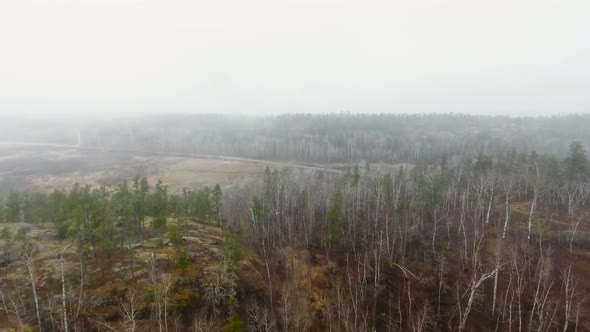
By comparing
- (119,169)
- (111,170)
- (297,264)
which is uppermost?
(119,169)

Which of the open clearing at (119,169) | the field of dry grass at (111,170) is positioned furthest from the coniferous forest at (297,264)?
the field of dry grass at (111,170)

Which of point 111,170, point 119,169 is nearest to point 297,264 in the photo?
point 111,170

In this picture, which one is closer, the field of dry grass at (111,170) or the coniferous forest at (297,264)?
the coniferous forest at (297,264)

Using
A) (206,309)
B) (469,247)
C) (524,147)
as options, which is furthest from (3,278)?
(524,147)

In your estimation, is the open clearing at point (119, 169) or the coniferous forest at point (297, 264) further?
the open clearing at point (119, 169)

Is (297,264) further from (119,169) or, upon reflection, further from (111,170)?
(119,169)

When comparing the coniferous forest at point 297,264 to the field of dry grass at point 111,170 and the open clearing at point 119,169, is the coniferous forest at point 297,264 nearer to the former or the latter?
the open clearing at point 119,169

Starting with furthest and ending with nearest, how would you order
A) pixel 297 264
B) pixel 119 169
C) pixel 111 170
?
pixel 119 169
pixel 111 170
pixel 297 264

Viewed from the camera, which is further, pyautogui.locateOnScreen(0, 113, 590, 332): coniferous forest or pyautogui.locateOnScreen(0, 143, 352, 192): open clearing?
pyautogui.locateOnScreen(0, 143, 352, 192): open clearing

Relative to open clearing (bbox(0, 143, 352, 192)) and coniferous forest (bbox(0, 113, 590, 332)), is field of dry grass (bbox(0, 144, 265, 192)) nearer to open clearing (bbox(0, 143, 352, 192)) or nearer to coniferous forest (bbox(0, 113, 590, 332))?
open clearing (bbox(0, 143, 352, 192))

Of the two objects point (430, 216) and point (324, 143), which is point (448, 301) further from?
point (324, 143)

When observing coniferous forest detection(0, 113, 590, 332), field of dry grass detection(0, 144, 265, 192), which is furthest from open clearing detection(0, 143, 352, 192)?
coniferous forest detection(0, 113, 590, 332)
